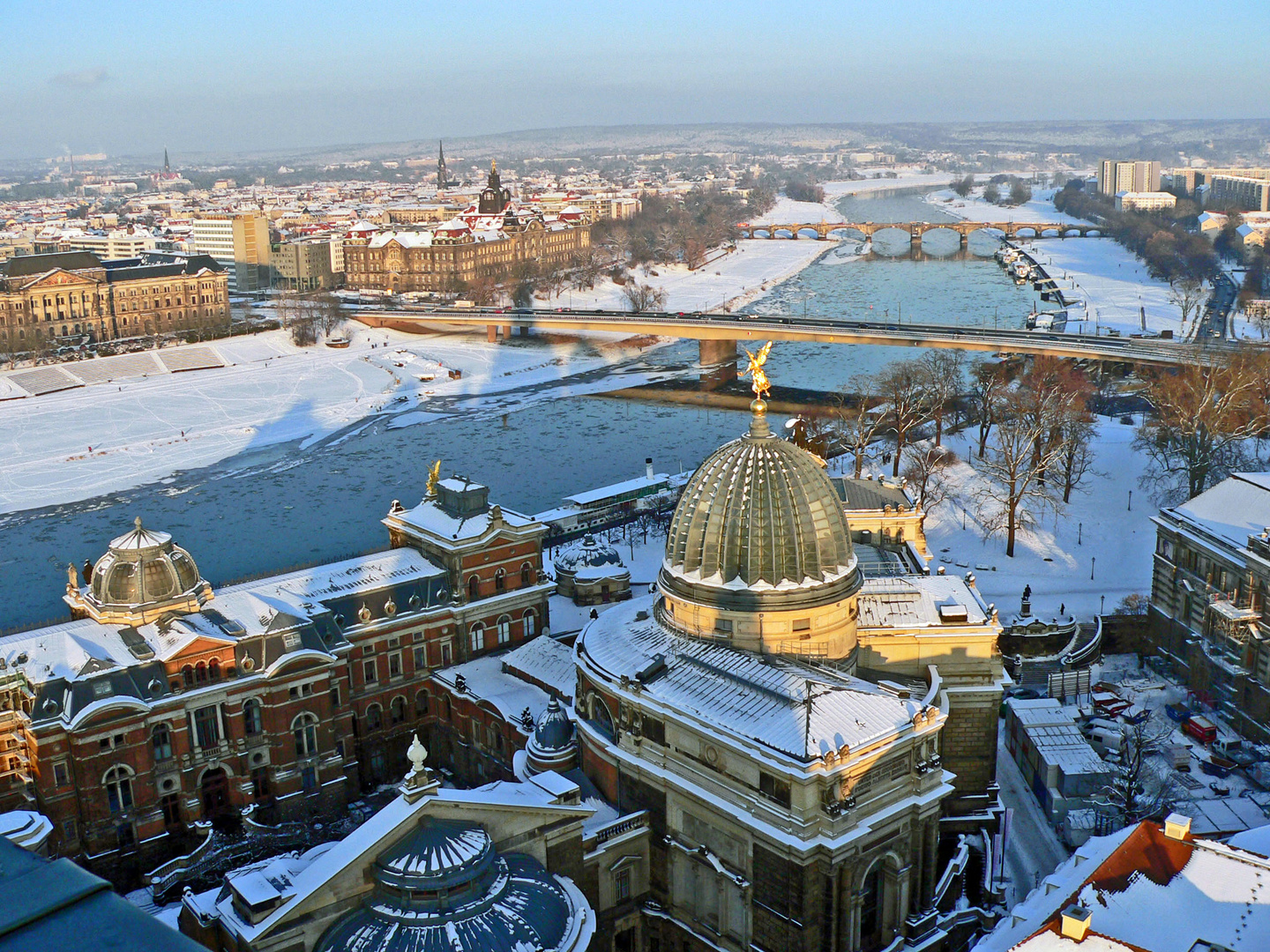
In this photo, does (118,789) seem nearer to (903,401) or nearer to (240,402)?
(903,401)

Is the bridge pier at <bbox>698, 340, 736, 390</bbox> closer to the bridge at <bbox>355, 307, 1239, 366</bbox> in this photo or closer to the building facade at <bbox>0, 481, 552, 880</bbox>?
the bridge at <bbox>355, 307, 1239, 366</bbox>

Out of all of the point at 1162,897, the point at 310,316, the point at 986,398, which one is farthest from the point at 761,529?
the point at 310,316

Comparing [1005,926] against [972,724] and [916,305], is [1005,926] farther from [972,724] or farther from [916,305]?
[916,305]

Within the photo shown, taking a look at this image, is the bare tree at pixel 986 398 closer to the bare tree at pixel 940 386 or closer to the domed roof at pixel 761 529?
the bare tree at pixel 940 386

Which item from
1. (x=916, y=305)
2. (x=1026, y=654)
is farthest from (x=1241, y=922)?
(x=916, y=305)

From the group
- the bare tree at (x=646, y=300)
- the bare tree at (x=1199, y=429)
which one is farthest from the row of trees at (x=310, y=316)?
the bare tree at (x=1199, y=429)

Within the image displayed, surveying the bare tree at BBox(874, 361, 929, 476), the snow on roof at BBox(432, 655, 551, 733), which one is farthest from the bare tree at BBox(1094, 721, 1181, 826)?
the bare tree at BBox(874, 361, 929, 476)
